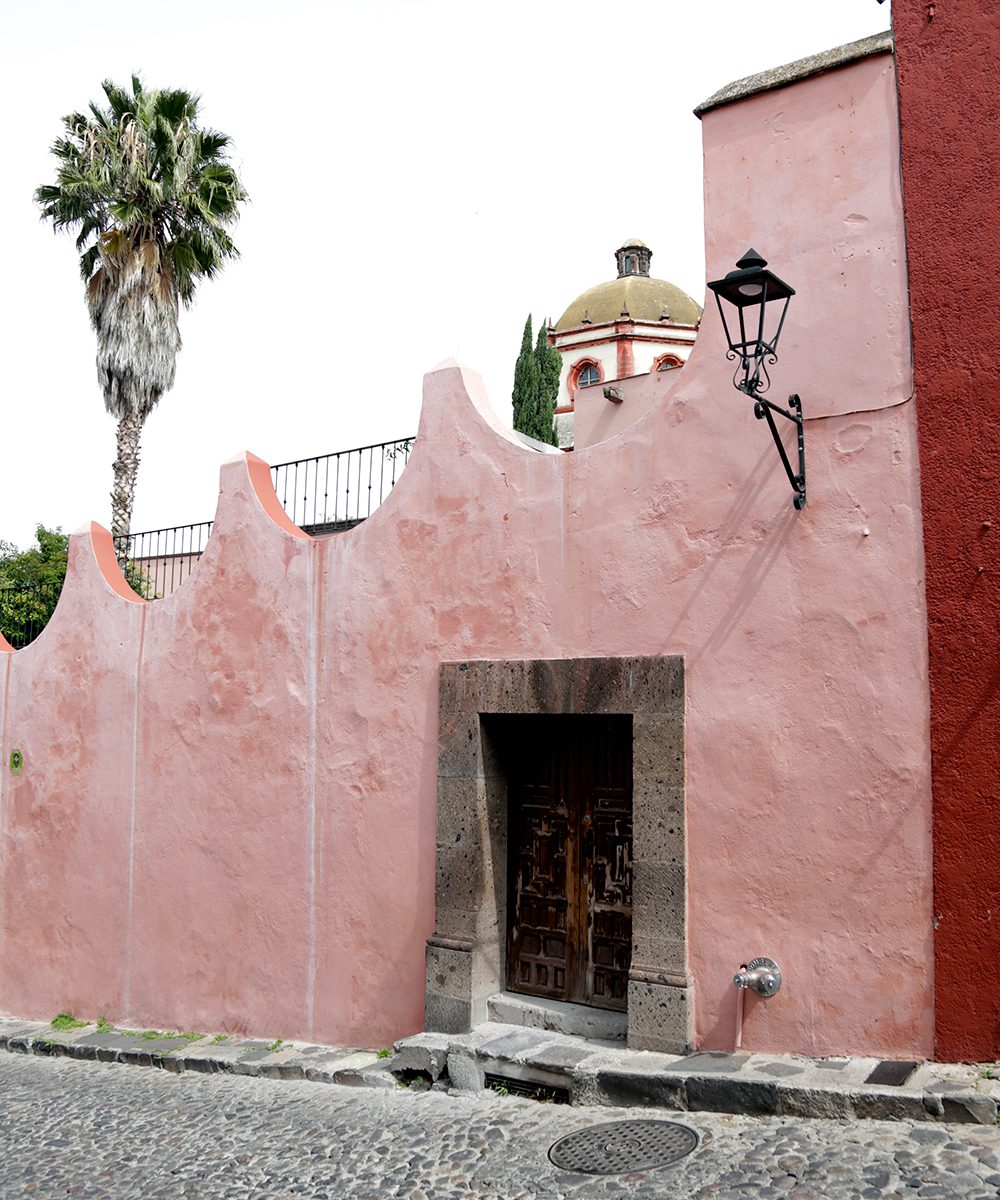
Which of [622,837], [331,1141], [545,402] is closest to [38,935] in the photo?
[331,1141]

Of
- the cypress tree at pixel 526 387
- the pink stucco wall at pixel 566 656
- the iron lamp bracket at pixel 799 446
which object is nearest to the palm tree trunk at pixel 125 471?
the pink stucco wall at pixel 566 656

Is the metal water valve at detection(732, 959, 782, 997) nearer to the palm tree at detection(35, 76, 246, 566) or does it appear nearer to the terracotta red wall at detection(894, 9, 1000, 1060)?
the terracotta red wall at detection(894, 9, 1000, 1060)

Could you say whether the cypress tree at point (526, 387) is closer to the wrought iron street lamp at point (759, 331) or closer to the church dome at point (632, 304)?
the church dome at point (632, 304)

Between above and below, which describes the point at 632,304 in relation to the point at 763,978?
above

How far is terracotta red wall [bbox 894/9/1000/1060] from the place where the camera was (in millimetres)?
4762

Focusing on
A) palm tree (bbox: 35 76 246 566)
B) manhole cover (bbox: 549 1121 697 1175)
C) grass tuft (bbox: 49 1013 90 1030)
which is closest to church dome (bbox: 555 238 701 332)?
palm tree (bbox: 35 76 246 566)

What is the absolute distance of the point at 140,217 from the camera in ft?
46.4

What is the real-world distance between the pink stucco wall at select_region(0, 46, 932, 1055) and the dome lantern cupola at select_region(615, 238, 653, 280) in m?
32.3

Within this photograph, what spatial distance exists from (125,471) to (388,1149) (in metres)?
11.6

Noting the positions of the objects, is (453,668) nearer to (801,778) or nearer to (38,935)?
(801,778)

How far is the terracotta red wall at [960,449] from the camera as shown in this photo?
476 centimetres

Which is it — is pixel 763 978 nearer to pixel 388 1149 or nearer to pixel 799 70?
pixel 388 1149

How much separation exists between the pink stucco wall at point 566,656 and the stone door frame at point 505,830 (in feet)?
0.35

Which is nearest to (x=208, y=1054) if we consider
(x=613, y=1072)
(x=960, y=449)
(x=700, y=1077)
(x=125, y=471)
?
(x=613, y=1072)
